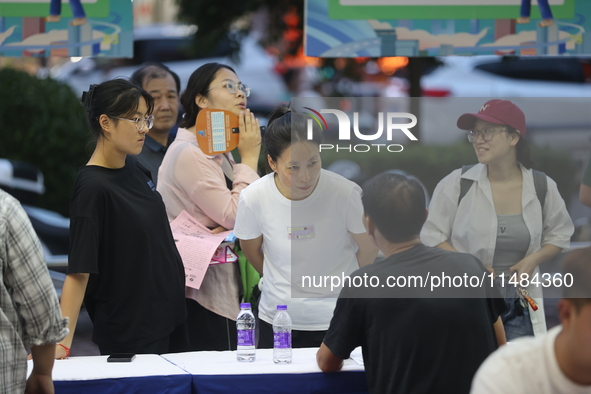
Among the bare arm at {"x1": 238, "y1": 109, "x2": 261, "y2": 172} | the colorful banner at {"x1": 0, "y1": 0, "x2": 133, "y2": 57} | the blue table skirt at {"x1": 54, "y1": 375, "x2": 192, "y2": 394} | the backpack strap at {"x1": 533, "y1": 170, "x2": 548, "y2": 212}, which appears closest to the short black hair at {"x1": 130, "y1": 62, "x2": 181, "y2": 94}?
the colorful banner at {"x1": 0, "y1": 0, "x2": 133, "y2": 57}

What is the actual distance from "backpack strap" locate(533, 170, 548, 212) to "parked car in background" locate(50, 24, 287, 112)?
1095 cm

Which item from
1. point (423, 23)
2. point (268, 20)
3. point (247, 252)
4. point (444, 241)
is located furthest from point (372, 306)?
point (268, 20)

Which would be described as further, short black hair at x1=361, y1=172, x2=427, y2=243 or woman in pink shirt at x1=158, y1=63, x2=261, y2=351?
woman in pink shirt at x1=158, y1=63, x2=261, y2=351

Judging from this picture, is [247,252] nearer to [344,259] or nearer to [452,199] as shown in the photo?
[344,259]

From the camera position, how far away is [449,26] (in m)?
4.29

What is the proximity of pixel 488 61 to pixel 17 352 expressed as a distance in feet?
50.6

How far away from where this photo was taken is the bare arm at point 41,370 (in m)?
2.24

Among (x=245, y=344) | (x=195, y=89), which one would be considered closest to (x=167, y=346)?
(x=245, y=344)

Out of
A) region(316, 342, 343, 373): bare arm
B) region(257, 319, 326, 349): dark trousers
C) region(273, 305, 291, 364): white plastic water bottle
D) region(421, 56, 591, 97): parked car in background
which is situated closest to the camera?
region(316, 342, 343, 373): bare arm

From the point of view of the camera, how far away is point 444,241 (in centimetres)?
281

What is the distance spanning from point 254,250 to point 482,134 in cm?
116

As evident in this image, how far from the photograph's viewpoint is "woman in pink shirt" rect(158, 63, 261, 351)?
3.57 m

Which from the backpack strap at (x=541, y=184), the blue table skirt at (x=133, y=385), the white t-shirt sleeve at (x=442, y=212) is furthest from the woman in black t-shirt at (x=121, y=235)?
the backpack strap at (x=541, y=184)

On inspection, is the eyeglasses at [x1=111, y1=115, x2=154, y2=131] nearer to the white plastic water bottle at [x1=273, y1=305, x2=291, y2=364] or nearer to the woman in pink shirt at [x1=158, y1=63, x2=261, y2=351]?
the woman in pink shirt at [x1=158, y1=63, x2=261, y2=351]
